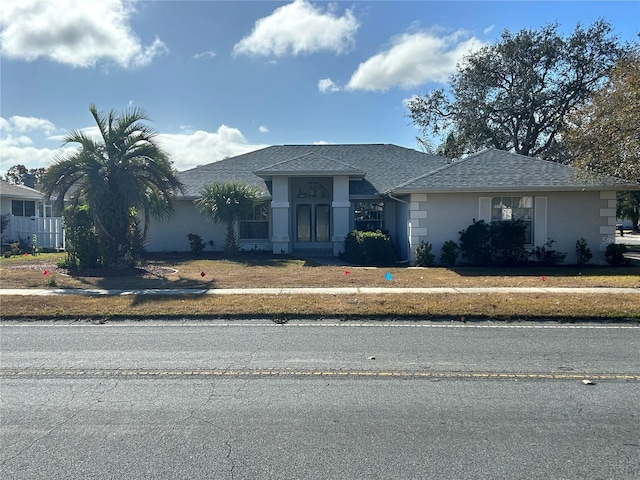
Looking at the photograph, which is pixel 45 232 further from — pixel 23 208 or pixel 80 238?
pixel 80 238

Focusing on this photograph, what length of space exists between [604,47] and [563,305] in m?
25.6

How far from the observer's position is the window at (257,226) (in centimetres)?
2098

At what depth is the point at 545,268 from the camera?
51.2 feet

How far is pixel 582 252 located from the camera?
16.4 metres

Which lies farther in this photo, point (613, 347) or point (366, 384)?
point (613, 347)

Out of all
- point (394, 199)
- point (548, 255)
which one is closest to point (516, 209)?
point (548, 255)

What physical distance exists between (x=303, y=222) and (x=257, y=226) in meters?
2.13

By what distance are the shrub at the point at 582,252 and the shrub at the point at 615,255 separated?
0.58 m

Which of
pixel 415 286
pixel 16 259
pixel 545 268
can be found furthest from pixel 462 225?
pixel 16 259

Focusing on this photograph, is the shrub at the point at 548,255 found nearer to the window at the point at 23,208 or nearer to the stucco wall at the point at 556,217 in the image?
the stucco wall at the point at 556,217

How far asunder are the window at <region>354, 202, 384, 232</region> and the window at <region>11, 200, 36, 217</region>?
2016cm

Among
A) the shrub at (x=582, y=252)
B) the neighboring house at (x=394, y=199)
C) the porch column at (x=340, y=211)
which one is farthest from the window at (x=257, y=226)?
the shrub at (x=582, y=252)

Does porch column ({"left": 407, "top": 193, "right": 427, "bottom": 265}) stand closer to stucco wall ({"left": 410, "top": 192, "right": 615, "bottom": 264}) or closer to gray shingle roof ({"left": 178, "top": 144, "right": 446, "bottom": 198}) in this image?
stucco wall ({"left": 410, "top": 192, "right": 615, "bottom": 264})

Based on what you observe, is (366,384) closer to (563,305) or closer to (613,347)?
(613,347)
